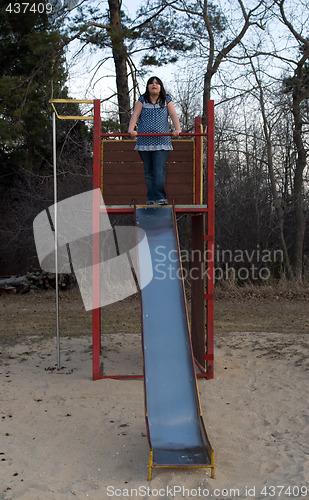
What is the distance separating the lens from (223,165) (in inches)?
654

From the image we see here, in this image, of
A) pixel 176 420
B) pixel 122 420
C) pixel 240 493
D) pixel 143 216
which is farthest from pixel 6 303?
pixel 240 493

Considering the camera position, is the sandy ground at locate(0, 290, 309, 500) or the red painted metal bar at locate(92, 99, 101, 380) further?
the red painted metal bar at locate(92, 99, 101, 380)

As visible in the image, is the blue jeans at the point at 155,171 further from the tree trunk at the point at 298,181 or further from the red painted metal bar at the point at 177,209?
the tree trunk at the point at 298,181

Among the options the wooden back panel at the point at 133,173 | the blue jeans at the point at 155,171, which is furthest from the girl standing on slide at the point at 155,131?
the wooden back panel at the point at 133,173

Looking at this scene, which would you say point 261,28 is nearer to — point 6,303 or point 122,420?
point 6,303

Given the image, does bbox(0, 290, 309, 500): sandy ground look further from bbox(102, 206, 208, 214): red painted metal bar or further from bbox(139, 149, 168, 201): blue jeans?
bbox(139, 149, 168, 201): blue jeans

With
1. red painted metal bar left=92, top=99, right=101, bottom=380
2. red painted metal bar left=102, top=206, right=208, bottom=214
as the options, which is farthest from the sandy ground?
red painted metal bar left=102, top=206, right=208, bottom=214

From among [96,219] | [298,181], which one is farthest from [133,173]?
[298,181]

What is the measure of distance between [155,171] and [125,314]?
5146 mm

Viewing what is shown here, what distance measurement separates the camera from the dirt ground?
28.4 feet

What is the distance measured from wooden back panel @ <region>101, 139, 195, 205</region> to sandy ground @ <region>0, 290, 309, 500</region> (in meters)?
2.07

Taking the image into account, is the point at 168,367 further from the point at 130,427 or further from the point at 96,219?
the point at 96,219

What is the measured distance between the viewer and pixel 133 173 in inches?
267

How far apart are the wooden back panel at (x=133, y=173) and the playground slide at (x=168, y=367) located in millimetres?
1104
